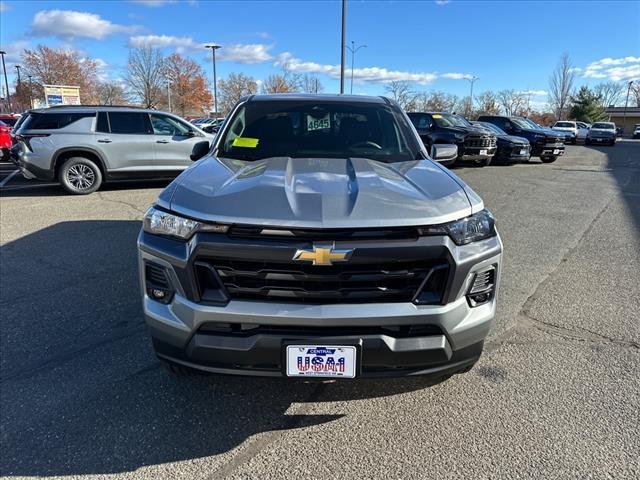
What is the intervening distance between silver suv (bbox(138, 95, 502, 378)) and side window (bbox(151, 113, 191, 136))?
872cm

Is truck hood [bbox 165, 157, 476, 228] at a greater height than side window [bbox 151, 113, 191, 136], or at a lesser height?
lesser

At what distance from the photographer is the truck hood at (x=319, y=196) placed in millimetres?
2115

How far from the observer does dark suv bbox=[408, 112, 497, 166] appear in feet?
49.1

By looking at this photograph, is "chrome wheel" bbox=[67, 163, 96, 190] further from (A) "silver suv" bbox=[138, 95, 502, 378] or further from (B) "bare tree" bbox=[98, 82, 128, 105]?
(B) "bare tree" bbox=[98, 82, 128, 105]

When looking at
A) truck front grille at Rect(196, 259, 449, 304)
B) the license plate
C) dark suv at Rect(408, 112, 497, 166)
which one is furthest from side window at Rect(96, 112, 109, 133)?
dark suv at Rect(408, 112, 497, 166)

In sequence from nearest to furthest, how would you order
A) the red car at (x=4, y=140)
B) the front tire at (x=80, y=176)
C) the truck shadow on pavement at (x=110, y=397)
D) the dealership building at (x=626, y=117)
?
the truck shadow on pavement at (x=110, y=397) < the front tire at (x=80, y=176) < the red car at (x=4, y=140) < the dealership building at (x=626, y=117)

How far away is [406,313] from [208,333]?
0.95 metres

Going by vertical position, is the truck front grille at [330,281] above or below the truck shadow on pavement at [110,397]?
above

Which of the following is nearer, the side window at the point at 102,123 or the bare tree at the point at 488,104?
the side window at the point at 102,123

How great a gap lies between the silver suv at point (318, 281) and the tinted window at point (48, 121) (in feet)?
28.4

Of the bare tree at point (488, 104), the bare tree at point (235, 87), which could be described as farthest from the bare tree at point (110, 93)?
the bare tree at point (488, 104)

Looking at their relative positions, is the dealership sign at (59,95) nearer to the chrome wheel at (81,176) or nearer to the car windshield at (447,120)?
the chrome wheel at (81,176)

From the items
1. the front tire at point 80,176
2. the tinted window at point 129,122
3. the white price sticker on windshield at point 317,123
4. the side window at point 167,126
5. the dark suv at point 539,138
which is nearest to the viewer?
the white price sticker on windshield at point 317,123

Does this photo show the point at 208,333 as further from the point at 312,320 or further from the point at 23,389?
the point at 23,389
